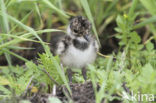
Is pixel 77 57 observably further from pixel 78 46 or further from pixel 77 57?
pixel 78 46

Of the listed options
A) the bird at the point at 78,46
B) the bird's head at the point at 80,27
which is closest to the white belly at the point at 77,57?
the bird at the point at 78,46

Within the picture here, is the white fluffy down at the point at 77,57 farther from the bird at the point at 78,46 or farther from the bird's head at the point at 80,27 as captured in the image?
the bird's head at the point at 80,27

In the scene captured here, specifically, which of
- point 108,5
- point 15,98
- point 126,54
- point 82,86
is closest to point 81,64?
point 126,54

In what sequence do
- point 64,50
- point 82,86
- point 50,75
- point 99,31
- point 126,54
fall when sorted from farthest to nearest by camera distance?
point 99,31, point 126,54, point 64,50, point 50,75, point 82,86

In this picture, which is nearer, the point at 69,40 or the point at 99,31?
the point at 69,40

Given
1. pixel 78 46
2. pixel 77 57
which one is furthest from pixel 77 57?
pixel 78 46

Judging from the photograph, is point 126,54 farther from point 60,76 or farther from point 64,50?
point 60,76

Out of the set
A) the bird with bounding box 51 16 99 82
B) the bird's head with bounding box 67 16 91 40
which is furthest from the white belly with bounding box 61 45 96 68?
the bird's head with bounding box 67 16 91 40
